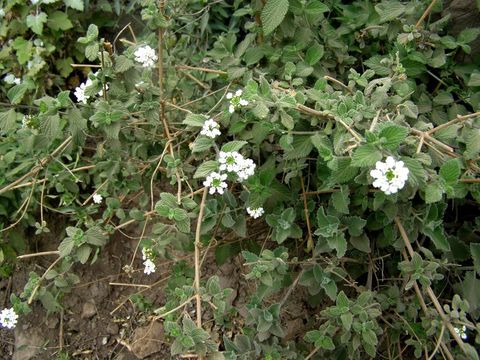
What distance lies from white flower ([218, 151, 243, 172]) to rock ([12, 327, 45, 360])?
4.62 ft

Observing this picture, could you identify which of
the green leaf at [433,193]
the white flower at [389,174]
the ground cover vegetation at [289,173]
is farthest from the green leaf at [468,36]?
the white flower at [389,174]

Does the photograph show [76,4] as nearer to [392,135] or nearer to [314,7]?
[314,7]

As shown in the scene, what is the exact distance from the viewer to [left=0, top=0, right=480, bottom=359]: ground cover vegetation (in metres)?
1.52

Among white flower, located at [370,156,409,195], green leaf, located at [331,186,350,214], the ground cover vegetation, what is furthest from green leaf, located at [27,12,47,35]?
white flower, located at [370,156,409,195]

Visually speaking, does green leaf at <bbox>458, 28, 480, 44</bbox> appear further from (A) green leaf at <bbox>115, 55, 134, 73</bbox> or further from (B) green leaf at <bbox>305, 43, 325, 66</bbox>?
(A) green leaf at <bbox>115, 55, 134, 73</bbox>

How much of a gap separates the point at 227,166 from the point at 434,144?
1.94 ft

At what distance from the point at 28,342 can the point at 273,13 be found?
5.68 feet

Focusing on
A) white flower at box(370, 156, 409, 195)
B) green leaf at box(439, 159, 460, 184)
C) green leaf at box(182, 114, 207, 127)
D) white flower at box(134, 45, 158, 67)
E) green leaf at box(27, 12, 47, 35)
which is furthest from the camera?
green leaf at box(27, 12, 47, 35)

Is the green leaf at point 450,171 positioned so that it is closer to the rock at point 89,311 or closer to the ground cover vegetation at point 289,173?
the ground cover vegetation at point 289,173

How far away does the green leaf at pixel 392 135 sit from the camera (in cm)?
128

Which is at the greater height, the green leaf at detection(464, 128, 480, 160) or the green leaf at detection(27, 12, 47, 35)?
the green leaf at detection(464, 128, 480, 160)

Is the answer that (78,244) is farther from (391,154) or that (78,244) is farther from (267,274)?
(391,154)

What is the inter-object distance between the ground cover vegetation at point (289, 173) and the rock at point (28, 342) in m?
0.35

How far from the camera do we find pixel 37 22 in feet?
8.48
